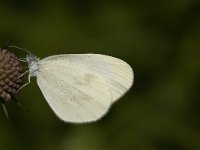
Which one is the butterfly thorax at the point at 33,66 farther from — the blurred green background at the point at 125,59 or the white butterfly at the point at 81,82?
the blurred green background at the point at 125,59

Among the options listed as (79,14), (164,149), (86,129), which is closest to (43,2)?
(79,14)

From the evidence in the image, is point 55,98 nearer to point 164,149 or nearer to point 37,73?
point 37,73

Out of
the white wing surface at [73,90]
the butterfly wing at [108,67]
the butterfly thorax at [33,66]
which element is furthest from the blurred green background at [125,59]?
the butterfly thorax at [33,66]

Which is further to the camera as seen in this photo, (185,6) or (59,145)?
(185,6)

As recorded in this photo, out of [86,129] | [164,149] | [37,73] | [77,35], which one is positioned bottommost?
[164,149]

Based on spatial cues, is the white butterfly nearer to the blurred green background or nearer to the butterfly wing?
the butterfly wing

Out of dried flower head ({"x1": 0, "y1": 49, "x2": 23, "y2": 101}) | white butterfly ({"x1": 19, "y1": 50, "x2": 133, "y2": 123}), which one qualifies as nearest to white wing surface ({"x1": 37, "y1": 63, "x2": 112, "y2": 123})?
white butterfly ({"x1": 19, "y1": 50, "x2": 133, "y2": 123})

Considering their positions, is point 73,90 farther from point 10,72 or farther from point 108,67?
point 10,72
